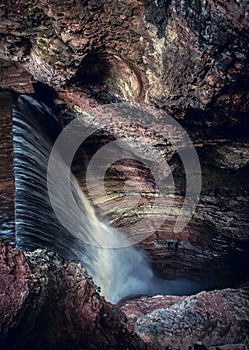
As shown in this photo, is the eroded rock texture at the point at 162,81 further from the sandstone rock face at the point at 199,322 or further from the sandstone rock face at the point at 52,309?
the sandstone rock face at the point at 52,309

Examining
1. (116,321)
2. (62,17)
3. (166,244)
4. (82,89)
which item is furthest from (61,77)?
(166,244)

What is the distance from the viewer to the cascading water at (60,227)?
5.43 meters

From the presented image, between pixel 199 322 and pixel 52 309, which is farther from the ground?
pixel 52 309

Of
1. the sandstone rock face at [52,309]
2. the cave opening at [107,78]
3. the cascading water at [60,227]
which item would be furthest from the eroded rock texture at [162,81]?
the sandstone rock face at [52,309]

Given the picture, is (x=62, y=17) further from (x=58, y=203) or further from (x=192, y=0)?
(x=58, y=203)

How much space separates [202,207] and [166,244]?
103cm

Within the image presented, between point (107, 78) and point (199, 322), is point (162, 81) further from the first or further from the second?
point (199, 322)

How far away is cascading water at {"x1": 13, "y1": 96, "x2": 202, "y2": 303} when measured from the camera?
5434 mm

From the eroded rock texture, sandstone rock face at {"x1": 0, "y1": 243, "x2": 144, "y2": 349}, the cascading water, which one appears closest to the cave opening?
the eroded rock texture

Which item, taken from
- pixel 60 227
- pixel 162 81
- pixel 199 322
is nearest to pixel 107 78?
pixel 162 81

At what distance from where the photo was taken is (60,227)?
5.96 metres

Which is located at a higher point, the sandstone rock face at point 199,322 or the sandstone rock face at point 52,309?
the sandstone rock face at point 52,309

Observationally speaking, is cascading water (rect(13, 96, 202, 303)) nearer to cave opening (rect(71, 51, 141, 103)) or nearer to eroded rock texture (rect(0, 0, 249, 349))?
eroded rock texture (rect(0, 0, 249, 349))

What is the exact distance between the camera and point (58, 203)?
20.3 feet
